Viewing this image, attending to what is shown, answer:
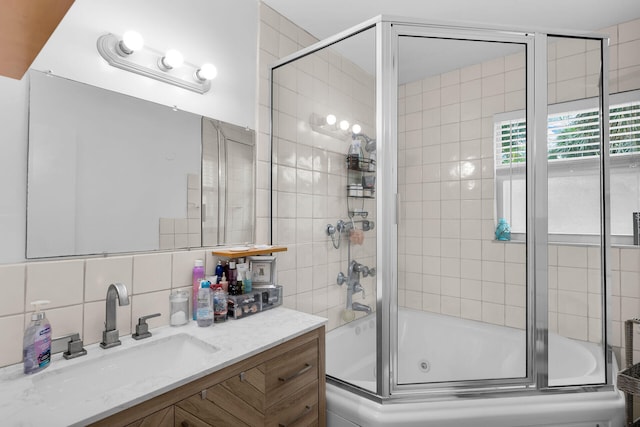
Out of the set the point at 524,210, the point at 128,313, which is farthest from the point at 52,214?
the point at 524,210

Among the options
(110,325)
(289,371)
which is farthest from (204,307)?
(289,371)

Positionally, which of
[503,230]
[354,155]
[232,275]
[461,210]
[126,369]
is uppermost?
[354,155]

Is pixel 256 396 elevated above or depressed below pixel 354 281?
below

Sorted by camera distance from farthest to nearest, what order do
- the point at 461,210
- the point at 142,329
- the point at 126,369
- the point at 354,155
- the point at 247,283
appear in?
the point at 461,210 → the point at 354,155 → the point at 247,283 → the point at 142,329 → the point at 126,369

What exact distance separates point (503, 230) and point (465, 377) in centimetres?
78

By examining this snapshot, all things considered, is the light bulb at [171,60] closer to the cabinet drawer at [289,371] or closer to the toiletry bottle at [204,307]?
the toiletry bottle at [204,307]

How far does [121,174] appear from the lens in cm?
130

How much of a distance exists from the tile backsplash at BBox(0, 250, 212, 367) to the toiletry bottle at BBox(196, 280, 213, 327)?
14 cm

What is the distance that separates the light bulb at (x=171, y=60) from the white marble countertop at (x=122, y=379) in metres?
1.11

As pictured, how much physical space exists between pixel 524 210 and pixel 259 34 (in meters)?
1.72

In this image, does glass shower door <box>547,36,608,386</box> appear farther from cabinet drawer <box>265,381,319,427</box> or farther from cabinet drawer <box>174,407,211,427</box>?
cabinet drawer <box>174,407,211,427</box>

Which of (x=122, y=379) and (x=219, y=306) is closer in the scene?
(x=122, y=379)

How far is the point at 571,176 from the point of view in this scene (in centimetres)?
164

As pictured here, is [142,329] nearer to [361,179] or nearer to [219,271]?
[219,271]
